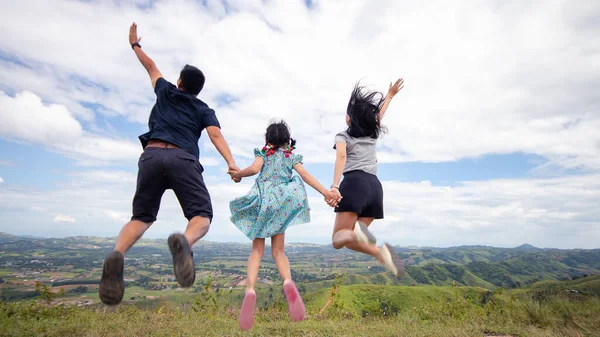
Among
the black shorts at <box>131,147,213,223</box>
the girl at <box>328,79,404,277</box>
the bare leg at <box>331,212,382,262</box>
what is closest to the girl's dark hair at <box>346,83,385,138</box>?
the girl at <box>328,79,404,277</box>

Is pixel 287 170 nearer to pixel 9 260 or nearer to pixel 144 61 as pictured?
pixel 144 61

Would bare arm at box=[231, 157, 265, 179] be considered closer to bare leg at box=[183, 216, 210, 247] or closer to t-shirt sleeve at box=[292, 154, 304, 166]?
t-shirt sleeve at box=[292, 154, 304, 166]

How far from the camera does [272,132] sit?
16.9 feet

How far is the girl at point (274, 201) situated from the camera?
4.66 meters

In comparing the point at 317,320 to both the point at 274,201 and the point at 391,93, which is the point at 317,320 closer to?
the point at 274,201

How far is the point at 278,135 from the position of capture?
5.11m

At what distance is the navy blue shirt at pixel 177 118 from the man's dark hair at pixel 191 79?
11 cm

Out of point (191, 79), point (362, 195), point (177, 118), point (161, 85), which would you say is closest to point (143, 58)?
point (161, 85)

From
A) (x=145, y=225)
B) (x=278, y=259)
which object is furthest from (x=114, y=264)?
(x=278, y=259)

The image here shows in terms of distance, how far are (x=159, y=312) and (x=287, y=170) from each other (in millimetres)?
4047

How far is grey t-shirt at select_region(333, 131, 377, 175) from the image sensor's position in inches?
198

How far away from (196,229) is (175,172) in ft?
2.23

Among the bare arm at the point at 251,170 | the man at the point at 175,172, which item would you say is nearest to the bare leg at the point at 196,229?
the man at the point at 175,172

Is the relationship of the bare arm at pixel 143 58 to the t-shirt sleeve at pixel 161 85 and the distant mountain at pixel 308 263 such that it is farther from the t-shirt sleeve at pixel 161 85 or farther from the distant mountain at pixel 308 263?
the distant mountain at pixel 308 263
